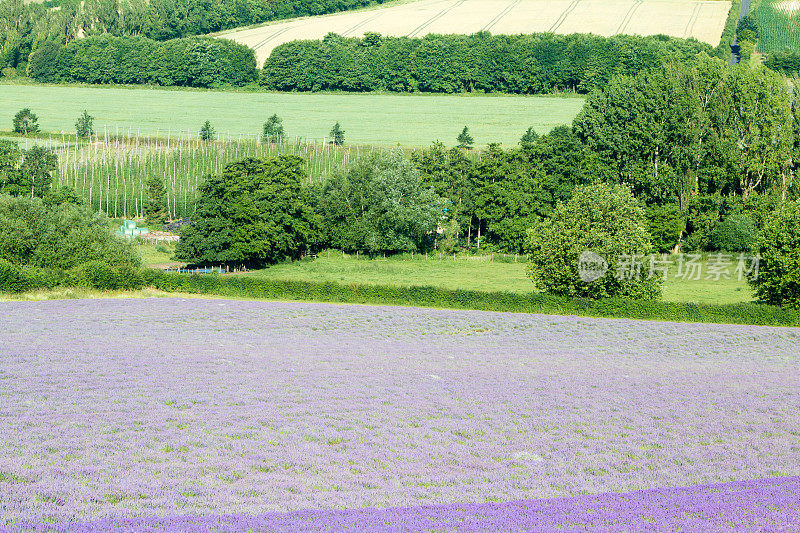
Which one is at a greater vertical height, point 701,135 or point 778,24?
point 778,24

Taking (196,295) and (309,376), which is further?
(196,295)

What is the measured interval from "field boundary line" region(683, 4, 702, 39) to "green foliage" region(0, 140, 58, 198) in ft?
438

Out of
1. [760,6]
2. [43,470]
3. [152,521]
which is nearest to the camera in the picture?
[152,521]

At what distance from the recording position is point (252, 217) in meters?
83.8

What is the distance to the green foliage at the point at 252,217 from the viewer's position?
80.2m

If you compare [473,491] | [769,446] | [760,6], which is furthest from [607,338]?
[760,6]

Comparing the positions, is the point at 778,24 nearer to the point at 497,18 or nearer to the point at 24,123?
the point at 497,18

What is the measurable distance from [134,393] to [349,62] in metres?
153

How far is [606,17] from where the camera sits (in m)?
183

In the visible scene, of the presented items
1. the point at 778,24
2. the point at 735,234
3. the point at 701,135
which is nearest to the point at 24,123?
the point at 701,135

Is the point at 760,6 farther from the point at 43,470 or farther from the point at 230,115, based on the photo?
the point at 43,470

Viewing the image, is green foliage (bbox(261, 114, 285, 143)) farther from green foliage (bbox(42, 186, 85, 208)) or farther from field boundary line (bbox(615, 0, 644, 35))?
field boundary line (bbox(615, 0, 644, 35))

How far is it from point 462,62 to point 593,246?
118 metres

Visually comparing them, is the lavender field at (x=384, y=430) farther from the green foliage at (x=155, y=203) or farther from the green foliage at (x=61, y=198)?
the green foliage at (x=155, y=203)
